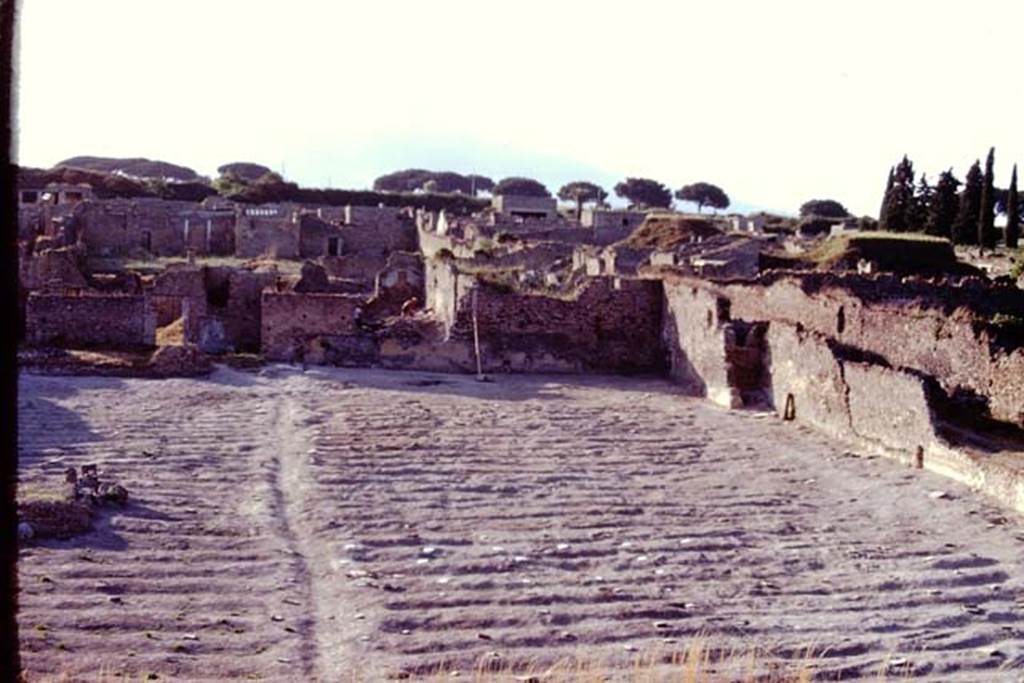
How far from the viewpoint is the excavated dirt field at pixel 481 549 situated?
809cm

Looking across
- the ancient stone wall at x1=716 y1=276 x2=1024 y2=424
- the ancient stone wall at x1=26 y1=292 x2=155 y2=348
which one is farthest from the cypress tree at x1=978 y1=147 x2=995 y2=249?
the ancient stone wall at x1=26 y1=292 x2=155 y2=348

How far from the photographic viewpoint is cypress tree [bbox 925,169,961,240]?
4328cm

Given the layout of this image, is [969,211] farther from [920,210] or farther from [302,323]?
[302,323]

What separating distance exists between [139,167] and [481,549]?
257ft

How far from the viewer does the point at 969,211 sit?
1673 inches

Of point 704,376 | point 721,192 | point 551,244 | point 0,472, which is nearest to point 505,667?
point 0,472

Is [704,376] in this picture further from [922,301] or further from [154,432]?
[154,432]

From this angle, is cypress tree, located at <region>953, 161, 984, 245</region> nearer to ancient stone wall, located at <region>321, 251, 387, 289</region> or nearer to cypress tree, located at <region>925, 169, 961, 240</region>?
cypress tree, located at <region>925, 169, 961, 240</region>

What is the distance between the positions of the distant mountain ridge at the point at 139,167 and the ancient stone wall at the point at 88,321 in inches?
2442

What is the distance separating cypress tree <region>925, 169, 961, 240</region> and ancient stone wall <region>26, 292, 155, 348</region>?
29.6 meters

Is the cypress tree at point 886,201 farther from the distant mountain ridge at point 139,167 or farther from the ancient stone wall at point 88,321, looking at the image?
the distant mountain ridge at point 139,167

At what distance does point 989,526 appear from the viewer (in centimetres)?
1145

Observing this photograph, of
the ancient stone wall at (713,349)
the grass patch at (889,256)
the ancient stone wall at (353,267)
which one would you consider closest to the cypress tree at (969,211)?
the grass patch at (889,256)

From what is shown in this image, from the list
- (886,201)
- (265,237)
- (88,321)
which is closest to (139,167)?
(265,237)
